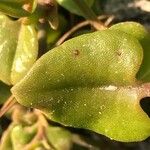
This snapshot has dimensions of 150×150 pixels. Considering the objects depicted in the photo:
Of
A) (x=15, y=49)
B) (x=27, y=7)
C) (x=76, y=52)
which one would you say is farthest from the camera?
(x=15, y=49)

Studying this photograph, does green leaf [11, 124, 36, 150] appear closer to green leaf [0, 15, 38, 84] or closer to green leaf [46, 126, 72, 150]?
green leaf [46, 126, 72, 150]

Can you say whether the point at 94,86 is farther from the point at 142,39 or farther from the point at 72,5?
the point at 72,5

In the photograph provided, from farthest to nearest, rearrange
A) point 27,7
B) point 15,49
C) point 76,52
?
point 15,49 < point 27,7 < point 76,52

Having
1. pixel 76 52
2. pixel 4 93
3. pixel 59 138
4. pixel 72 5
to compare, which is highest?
pixel 76 52

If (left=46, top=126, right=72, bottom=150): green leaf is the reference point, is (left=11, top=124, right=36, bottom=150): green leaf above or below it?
above

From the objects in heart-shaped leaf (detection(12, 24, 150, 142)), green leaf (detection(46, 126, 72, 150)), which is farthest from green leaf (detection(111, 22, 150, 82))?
green leaf (detection(46, 126, 72, 150))

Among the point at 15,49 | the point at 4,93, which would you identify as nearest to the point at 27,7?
the point at 15,49

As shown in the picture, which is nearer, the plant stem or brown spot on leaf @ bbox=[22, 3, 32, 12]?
brown spot on leaf @ bbox=[22, 3, 32, 12]

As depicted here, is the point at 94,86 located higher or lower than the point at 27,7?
lower
